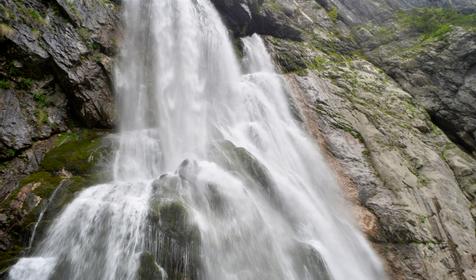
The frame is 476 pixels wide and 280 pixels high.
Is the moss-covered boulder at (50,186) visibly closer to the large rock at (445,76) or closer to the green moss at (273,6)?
the green moss at (273,6)

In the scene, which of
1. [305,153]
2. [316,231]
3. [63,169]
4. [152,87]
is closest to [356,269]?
[316,231]

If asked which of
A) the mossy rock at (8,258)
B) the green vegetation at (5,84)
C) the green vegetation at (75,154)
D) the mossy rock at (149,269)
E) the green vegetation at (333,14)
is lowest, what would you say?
the green vegetation at (75,154)

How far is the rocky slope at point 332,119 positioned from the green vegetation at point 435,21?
1.20m

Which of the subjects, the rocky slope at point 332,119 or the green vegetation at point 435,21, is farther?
the green vegetation at point 435,21

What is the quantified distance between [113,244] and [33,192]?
295 cm

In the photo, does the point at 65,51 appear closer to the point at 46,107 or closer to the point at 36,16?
the point at 36,16

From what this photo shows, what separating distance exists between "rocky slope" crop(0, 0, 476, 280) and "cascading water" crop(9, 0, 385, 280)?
84 centimetres

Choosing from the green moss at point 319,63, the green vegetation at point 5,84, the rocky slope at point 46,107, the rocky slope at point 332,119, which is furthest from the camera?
the green moss at point 319,63

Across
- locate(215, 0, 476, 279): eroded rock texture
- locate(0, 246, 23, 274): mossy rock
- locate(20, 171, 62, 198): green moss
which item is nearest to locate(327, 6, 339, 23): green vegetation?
locate(215, 0, 476, 279): eroded rock texture

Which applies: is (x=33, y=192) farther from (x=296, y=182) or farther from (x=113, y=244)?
(x=296, y=182)

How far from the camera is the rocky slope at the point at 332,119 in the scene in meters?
9.33

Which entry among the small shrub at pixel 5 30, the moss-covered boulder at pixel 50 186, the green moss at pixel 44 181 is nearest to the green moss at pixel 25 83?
the small shrub at pixel 5 30

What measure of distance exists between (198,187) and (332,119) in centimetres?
863

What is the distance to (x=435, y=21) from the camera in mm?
25312
